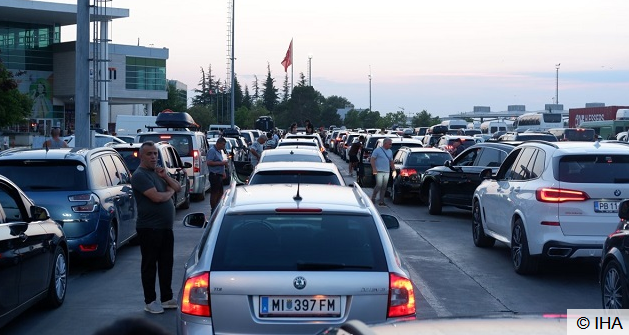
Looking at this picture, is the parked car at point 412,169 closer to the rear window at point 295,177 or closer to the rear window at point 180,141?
the rear window at point 180,141

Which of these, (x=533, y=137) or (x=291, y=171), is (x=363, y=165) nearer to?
(x=533, y=137)

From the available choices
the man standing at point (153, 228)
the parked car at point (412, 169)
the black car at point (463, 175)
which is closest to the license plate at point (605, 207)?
the man standing at point (153, 228)

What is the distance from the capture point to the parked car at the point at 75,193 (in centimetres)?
1134

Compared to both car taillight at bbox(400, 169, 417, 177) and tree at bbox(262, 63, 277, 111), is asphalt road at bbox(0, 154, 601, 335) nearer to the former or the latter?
car taillight at bbox(400, 169, 417, 177)

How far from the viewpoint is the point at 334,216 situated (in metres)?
5.96

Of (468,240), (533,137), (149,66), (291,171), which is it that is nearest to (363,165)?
(533,137)

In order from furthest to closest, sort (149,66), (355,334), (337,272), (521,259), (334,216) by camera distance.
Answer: (149,66), (521,259), (334,216), (337,272), (355,334)

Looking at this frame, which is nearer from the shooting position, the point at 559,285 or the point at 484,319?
the point at 484,319

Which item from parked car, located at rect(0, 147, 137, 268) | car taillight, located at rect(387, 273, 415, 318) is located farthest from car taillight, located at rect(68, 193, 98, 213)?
car taillight, located at rect(387, 273, 415, 318)

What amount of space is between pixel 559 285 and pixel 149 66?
81550 millimetres

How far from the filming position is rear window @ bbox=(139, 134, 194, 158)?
22125 mm

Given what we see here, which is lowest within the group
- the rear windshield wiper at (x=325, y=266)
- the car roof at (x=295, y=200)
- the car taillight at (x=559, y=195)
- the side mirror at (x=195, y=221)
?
the side mirror at (x=195, y=221)

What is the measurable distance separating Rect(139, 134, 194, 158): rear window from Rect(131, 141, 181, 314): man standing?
42.8ft

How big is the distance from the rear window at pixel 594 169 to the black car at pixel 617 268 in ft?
7.66
